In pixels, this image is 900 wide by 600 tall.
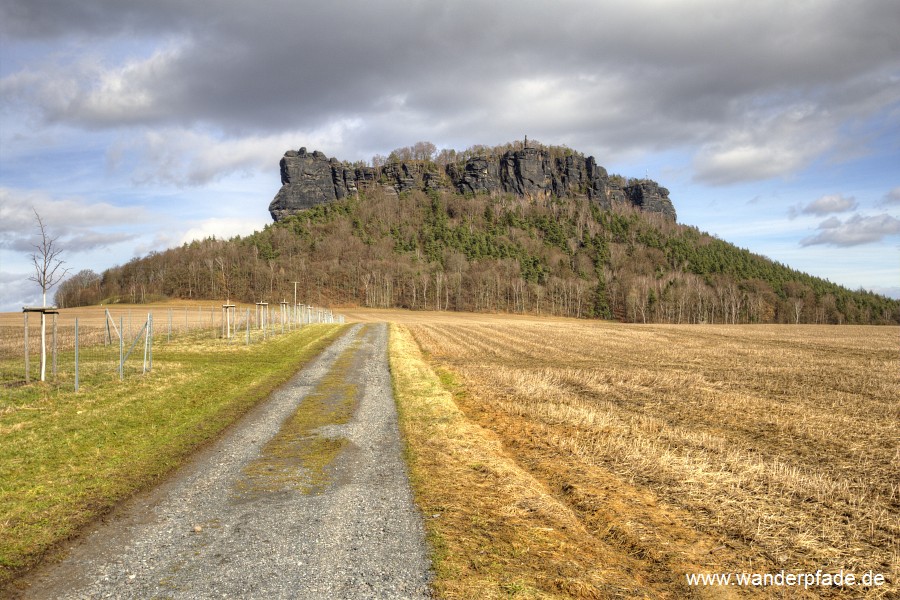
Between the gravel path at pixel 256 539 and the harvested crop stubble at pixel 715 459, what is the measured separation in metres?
2.64

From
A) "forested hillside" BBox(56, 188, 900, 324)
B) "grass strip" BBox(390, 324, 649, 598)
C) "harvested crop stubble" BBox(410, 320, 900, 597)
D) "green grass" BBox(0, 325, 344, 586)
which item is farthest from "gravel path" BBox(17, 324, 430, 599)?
"forested hillside" BBox(56, 188, 900, 324)

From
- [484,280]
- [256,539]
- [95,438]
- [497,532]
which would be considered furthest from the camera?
[484,280]

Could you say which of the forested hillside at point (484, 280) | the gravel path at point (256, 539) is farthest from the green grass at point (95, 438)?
the forested hillside at point (484, 280)

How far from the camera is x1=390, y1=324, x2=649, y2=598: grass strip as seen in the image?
17.1 feet

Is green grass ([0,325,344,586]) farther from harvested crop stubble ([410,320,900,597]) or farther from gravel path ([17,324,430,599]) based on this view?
harvested crop stubble ([410,320,900,597])

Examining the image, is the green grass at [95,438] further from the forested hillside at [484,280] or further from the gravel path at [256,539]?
the forested hillside at [484,280]

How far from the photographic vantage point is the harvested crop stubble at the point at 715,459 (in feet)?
20.2

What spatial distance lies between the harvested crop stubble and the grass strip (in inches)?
17.2

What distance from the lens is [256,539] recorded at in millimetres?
6207

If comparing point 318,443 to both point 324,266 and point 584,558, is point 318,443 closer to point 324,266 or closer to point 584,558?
point 584,558

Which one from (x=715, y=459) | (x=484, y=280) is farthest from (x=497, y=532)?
(x=484, y=280)

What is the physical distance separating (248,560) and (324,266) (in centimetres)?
15012

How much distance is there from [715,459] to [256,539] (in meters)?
7.79

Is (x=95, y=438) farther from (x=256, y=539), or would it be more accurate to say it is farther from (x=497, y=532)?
(x=497, y=532)
